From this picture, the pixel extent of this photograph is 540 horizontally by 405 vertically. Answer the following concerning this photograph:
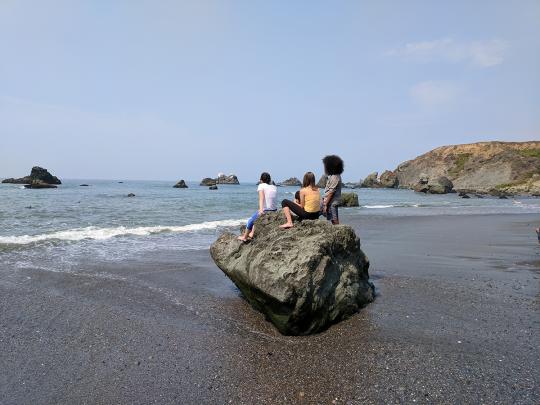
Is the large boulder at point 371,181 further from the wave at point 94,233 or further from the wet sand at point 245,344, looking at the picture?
the wet sand at point 245,344

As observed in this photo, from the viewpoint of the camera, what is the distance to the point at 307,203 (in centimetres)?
866

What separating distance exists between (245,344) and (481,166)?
359 feet

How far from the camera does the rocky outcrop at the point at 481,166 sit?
89000mm

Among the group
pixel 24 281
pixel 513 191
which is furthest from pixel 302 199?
pixel 513 191

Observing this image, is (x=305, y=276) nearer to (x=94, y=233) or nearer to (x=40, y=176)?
(x=94, y=233)

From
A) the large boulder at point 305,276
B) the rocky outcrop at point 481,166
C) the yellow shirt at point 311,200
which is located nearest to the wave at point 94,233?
the large boulder at point 305,276

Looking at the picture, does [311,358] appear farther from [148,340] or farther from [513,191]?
[513,191]

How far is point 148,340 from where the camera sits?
5875 mm

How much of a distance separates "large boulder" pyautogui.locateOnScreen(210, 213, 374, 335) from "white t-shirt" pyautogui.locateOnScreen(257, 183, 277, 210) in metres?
1.75

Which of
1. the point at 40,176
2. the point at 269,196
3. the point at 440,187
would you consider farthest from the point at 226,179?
the point at 269,196

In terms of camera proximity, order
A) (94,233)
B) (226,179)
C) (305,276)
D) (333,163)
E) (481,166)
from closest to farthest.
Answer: (305,276)
(333,163)
(94,233)
(481,166)
(226,179)


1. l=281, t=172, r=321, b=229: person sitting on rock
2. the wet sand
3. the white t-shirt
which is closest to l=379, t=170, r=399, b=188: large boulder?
the wet sand

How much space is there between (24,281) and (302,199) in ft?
20.8

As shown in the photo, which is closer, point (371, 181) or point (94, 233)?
point (94, 233)
